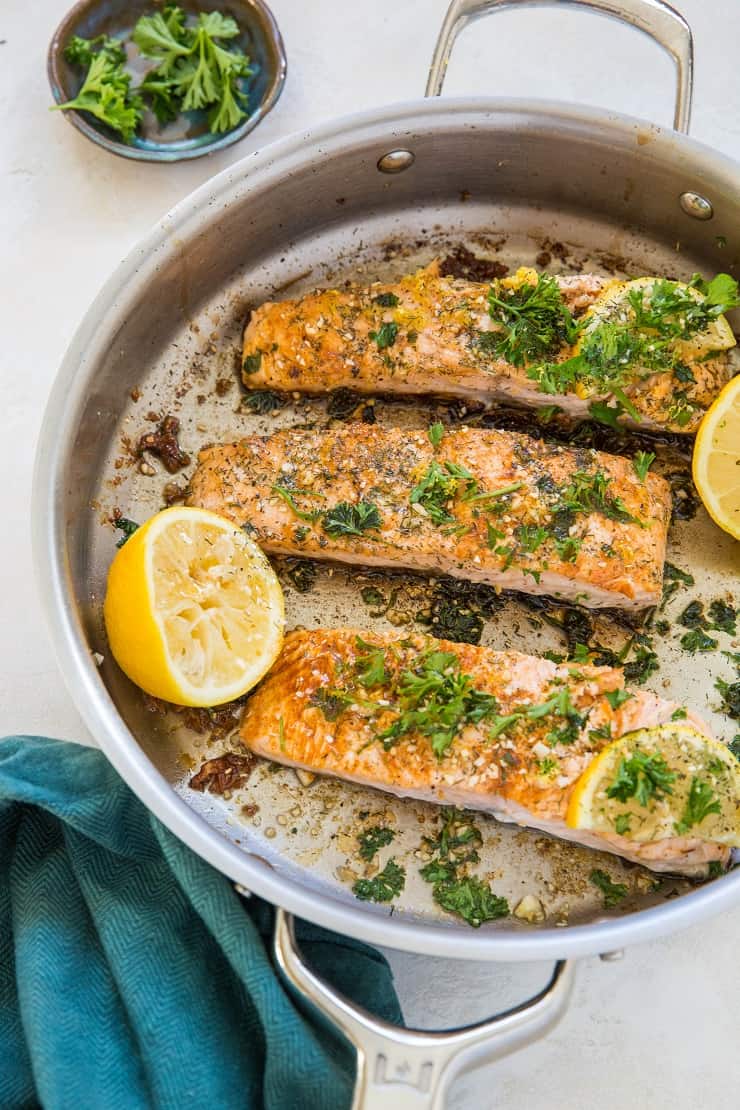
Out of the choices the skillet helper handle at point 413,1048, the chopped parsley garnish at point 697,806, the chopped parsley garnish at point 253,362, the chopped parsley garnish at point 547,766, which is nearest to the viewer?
the skillet helper handle at point 413,1048

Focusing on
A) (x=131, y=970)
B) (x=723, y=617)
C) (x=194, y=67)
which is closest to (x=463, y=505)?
(x=723, y=617)

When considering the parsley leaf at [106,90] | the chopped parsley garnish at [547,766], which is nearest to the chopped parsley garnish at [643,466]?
the chopped parsley garnish at [547,766]

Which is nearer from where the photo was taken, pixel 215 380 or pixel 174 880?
pixel 174 880

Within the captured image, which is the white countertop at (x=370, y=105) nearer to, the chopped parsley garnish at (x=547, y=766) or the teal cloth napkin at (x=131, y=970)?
the teal cloth napkin at (x=131, y=970)

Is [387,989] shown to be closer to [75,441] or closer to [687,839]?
[687,839]

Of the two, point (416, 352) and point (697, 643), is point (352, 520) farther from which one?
point (697, 643)

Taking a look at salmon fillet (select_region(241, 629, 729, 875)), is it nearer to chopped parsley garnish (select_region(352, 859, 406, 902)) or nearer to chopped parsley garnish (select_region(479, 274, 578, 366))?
chopped parsley garnish (select_region(352, 859, 406, 902))

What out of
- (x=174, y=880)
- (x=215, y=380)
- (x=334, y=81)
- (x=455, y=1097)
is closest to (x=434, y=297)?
(x=215, y=380)
